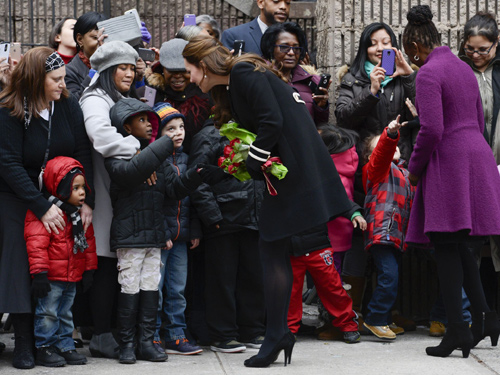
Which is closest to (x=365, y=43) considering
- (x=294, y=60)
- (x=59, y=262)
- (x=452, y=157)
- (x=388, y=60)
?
(x=388, y=60)

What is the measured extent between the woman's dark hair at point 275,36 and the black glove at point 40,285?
7.94 feet

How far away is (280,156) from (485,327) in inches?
69.5

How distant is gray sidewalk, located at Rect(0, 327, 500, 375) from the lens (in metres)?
5.35

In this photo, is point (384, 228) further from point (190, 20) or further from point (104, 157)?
point (190, 20)

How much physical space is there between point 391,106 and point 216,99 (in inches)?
68.0

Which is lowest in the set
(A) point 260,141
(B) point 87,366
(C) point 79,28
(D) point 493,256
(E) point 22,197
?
(B) point 87,366

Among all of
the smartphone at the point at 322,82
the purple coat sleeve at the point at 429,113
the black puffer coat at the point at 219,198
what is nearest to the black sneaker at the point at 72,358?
the black puffer coat at the point at 219,198

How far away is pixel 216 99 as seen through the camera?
5.61m

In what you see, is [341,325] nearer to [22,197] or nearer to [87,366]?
[87,366]

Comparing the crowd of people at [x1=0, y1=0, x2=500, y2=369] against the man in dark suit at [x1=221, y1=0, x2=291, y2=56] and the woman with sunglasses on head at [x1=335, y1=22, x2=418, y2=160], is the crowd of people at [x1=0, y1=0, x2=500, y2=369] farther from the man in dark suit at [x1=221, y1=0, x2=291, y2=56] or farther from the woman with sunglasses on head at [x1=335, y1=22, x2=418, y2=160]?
the man in dark suit at [x1=221, y1=0, x2=291, y2=56]

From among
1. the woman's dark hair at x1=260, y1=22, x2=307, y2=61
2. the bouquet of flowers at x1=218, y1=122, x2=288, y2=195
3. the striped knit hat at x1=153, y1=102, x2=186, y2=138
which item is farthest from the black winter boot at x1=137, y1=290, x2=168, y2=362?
the woman's dark hair at x1=260, y1=22, x2=307, y2=61

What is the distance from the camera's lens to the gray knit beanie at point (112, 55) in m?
5.78

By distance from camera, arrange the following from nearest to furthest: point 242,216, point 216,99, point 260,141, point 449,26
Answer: point 260,141
point 216,99
point 242,216
point 449,26

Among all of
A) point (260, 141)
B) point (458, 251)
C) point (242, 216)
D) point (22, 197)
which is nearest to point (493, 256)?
point (458, 251)
